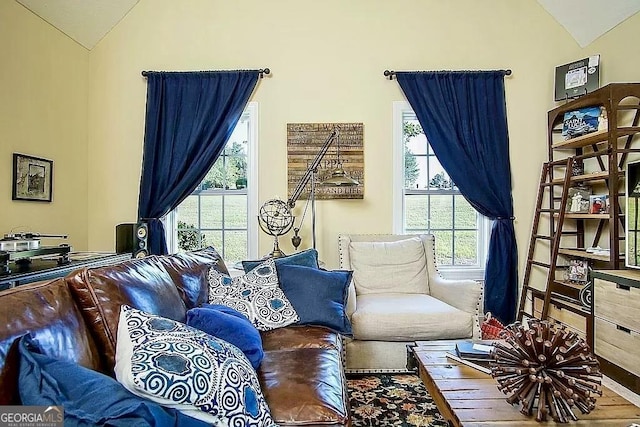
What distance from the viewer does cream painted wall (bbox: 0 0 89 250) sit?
318cm

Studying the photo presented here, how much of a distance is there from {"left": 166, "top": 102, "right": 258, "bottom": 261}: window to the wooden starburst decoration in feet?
9.31

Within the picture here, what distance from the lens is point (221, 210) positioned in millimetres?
4266

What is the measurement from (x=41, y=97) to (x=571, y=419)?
3876 millimetres

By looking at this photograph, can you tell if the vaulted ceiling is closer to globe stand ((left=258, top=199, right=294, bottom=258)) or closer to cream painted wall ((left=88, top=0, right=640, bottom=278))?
cream painted wall ((left=88, top=0, right=640, bottom=278))

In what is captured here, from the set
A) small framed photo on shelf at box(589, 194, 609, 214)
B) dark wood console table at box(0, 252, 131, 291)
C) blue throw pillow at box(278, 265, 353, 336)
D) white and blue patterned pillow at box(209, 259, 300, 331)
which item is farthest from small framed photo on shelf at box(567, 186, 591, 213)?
dark wood console table at box(0, 252, 131, 291)

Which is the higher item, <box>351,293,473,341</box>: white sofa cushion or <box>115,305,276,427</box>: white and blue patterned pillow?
<box>115,305,276,427</box>: white and blue patterned pillow

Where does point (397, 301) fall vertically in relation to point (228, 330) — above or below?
below

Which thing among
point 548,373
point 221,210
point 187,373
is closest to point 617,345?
point 548,373

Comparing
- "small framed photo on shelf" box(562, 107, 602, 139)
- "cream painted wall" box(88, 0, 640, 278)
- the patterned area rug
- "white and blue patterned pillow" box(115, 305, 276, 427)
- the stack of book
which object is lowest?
the patterned area rug

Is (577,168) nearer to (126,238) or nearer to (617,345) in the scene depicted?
(617,345)

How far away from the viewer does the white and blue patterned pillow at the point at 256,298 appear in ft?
8.09

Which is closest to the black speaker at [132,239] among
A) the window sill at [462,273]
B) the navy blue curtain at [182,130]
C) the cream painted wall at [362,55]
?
the navy blue curtain at [182,130]

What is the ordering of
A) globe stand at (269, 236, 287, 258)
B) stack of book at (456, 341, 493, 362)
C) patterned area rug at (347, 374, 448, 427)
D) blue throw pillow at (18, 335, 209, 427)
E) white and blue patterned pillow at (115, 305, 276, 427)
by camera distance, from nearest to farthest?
blue throw pillow at (18, 335, 209, 427), white and blue patterned pillow at (115, 305, 276, 427), stack of book at (456, 341, 493, 362), patterned area rug at (347, 374, 448, 427), globe stand at (269, 236, 287, 258)

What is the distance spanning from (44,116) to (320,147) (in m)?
2.18
